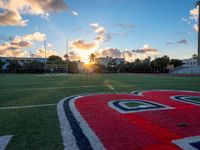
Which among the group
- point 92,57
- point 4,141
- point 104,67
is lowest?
point 4,141

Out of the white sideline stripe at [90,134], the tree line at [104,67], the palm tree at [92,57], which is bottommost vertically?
the white sideline stripe at [90,134]

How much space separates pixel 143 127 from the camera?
14.4ft

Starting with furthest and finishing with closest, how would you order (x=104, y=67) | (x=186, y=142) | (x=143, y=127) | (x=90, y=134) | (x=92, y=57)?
(x=92, y=57) → (x=104, y=67) → (x=143, y=127) → (x=90, y=134) → (x=186, y=142)

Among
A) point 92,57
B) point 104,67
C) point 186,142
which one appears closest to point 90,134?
point 186,142

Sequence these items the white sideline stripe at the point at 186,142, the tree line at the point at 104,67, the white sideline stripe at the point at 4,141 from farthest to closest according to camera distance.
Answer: the tree line at the point at 104,67, the white sideline stripe at the point at 4,141, the white sideline stripe at the point at 186,142

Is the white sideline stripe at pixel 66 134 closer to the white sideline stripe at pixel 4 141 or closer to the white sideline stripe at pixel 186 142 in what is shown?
the white sideline stripe at pixel 4 141

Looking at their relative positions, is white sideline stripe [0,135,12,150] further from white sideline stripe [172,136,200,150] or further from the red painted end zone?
white sideline stripe [172,136,200,150]

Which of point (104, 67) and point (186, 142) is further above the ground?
point (104, 67)

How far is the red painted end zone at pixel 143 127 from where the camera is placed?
3498 mm

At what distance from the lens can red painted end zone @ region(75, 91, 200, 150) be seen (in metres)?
3.50

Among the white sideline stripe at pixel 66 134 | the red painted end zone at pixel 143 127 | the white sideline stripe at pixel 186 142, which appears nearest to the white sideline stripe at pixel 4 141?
the white sideline stripe at pixel 66 134

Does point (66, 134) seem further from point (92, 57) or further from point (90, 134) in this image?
point (92, 57)

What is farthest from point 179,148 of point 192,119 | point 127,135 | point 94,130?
point 192,119

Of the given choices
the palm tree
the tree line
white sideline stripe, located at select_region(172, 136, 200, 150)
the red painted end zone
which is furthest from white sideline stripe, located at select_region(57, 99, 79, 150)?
the palm tree
